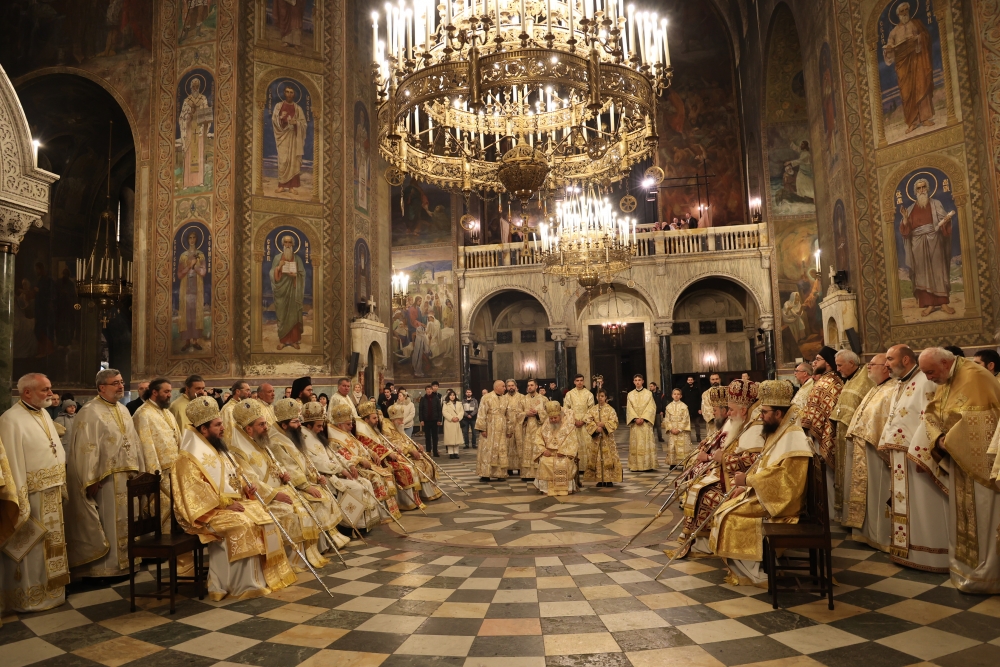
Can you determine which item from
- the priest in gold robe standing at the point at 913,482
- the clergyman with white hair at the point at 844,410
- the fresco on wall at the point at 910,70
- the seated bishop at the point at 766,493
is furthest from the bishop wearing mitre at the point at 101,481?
the fresco on wall at the point at 910,70

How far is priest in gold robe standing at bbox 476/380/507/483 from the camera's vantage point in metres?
11.3

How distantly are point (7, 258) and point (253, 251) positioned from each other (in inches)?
304

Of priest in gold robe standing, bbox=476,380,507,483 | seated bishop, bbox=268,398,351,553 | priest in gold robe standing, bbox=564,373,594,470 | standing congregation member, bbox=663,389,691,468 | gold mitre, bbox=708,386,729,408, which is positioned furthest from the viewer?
standing congregation member, bbox=663,389,691,468

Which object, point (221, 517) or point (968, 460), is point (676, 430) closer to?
point (968, 460)

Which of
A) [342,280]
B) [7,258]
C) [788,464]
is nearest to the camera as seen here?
[788,464]

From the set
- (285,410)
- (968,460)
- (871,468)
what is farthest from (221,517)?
(871,468)

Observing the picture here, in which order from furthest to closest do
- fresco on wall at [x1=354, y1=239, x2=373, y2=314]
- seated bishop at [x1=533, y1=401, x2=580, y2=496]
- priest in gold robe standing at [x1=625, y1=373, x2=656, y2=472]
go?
1. fresco on wall at [x1=354, y1=239, x2=373, y2=314]
2. priest in gold robe standing at [x1=625, y1=373, x2=656, y2=472]
3. seated bishop at [x1=533, y1=401, x2=580, y2=496]

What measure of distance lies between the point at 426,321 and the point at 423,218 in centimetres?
400

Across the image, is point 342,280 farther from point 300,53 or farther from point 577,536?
point 577,536

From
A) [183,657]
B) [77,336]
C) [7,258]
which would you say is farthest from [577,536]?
[77,336]

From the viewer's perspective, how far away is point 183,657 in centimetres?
385

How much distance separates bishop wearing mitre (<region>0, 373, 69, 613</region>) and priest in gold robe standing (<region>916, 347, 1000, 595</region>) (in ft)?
22.2

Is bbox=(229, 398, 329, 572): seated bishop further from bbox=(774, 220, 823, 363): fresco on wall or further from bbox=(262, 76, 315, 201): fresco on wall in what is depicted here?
bbox=(774, 220, 823, 363): fresco on wall

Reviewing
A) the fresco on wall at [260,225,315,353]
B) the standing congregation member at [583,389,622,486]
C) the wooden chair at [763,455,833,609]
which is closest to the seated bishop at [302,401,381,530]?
the standing congregation member at [583,389,622,486]
